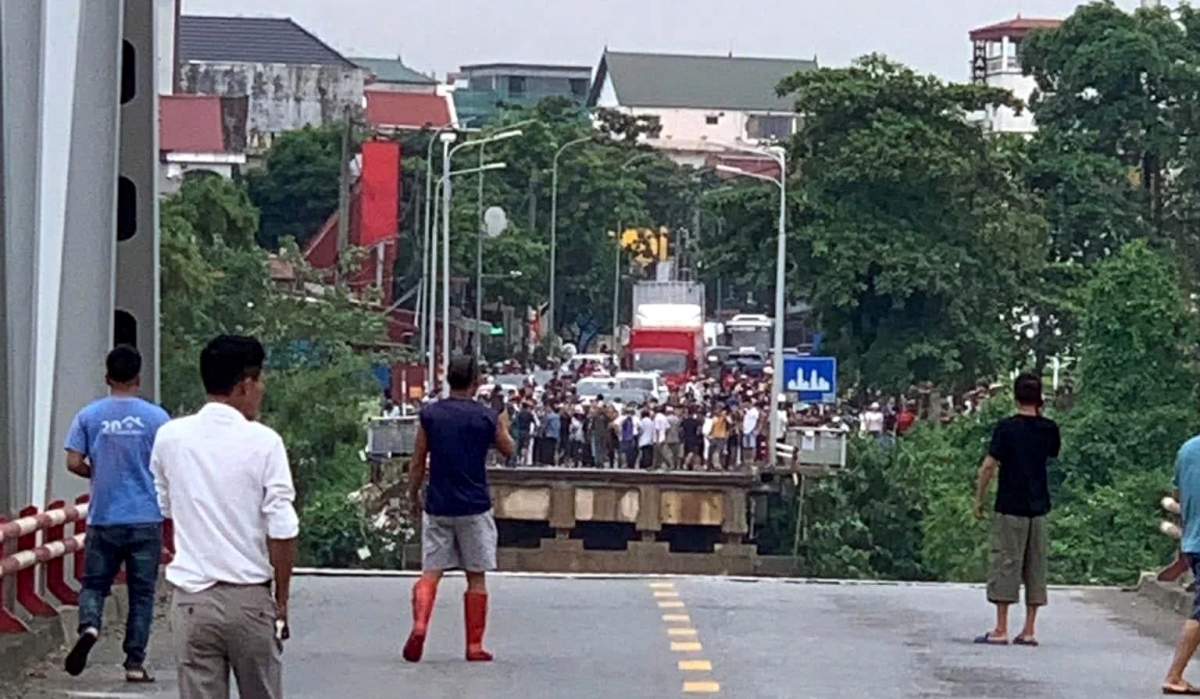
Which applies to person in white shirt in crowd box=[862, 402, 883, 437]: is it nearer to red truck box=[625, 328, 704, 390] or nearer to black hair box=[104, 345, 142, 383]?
red truck box=[625, 328, 704, 390]

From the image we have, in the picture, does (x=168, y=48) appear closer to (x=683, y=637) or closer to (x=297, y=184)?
(x=297, y=184)

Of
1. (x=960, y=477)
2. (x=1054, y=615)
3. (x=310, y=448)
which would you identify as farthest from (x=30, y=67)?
(x=960, y=477)

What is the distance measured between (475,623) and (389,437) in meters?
35.7

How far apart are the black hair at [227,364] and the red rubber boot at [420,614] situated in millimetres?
5662

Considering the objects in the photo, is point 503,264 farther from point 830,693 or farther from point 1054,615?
point 830,693

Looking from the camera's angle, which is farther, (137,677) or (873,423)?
(873,423)

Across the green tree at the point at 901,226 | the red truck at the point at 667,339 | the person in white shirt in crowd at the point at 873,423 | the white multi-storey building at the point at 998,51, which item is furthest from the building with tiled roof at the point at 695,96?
the person in white shirt in crowd at the point at 873,423

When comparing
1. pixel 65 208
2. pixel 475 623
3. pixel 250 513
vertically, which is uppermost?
pixel 65 208

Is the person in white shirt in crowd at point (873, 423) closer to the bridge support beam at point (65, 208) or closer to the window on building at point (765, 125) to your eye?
the bridge support beam at point (65, 208)

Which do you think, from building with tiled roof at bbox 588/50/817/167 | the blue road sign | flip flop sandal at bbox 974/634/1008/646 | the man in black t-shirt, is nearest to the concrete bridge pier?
the blue road sign

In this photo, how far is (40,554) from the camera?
570 inches

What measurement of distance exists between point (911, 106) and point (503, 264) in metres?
24.4

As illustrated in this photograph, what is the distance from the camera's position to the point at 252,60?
139250 millimetres

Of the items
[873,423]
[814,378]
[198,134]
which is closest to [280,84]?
[198,134]
